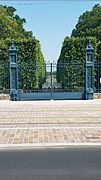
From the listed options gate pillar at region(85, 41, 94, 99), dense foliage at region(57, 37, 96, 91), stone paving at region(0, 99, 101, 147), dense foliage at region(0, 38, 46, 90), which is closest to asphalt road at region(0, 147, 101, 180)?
stone paving at region(0, 99, 101, 147)

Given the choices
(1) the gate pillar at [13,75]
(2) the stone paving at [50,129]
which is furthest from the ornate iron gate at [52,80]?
(2) the stone paving at [50,129]

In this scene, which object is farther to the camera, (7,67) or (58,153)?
(7,67)

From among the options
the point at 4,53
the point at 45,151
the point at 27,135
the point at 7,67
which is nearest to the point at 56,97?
the point at 7,67

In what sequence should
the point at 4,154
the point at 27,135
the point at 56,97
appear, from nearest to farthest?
1. the point at 4,154
2. the point at 27,135
3. the point at 56,97

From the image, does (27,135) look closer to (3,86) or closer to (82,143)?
(82,143)

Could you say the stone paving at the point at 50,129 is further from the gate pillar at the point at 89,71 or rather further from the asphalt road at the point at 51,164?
the gate pillar at the point at 89,71

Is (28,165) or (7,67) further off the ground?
(7,67)

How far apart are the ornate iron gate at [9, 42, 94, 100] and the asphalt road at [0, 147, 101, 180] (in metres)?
11.4

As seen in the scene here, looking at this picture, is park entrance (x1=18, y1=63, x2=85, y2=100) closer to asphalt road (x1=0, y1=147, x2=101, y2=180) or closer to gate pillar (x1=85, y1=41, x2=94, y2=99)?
gate pillar (x1=85, y1=41, x2=94, y2=99)

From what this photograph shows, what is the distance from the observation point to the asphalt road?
531 cm

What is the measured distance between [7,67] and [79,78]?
4.86 meters

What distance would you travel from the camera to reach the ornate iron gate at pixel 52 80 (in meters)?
18.3

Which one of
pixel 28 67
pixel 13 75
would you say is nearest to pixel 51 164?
pixel 13 75

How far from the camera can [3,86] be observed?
2039 cm
